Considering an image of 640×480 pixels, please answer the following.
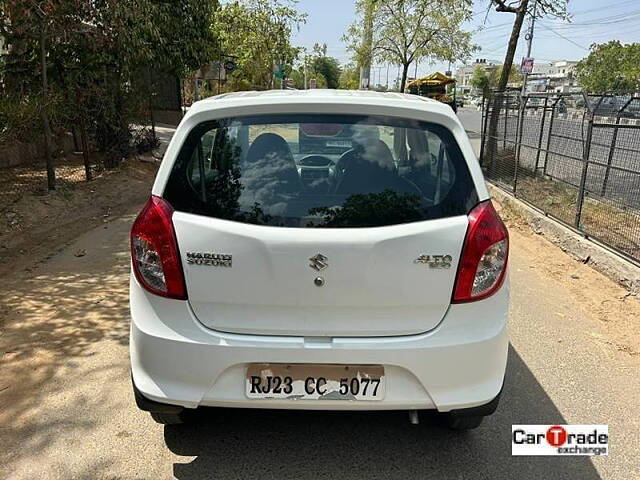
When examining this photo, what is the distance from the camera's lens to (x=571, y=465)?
2600 mm

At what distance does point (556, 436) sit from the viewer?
2.82 m

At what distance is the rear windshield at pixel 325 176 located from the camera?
2.25 metres

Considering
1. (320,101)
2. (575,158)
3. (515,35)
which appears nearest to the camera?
(320,101)

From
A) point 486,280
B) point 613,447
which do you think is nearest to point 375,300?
point 486,280

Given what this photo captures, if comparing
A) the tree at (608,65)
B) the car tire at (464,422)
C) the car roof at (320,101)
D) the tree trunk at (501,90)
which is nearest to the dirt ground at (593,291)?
the car tire at (464,422)

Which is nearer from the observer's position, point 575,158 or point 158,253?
point 158,253

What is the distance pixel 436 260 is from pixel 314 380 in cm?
74

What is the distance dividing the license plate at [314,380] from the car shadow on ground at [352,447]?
0.51 meters

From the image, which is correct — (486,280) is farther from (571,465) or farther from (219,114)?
(219,114)

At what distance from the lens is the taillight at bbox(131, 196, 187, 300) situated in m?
2.21

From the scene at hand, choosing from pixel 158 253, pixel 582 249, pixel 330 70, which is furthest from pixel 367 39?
pixel 330 70

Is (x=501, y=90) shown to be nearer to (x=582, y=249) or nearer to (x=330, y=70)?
(x=582, y=249)

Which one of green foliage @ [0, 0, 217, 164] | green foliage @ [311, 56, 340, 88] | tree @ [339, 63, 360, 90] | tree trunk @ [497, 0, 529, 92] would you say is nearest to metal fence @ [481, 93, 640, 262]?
tree trunk @ [497, 0, 529, 92]

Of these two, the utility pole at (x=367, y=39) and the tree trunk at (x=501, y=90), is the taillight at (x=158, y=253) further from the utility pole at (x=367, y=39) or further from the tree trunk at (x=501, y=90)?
the utility pole at (x=367, y=39)
